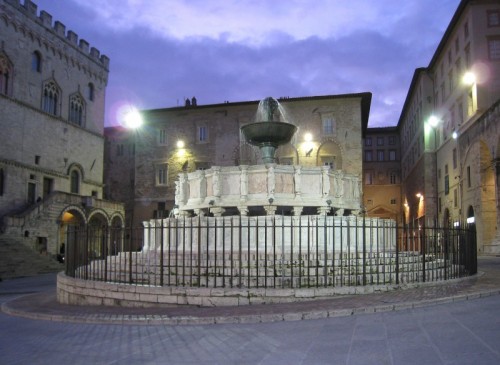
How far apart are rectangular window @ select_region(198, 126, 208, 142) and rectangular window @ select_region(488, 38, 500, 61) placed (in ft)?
77.2

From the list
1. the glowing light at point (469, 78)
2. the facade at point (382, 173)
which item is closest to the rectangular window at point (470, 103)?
the glowing light at point (469, 78)

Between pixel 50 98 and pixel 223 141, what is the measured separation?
48.5 feet

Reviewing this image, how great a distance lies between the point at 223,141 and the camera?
4316 cm

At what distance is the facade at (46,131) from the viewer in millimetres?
33594

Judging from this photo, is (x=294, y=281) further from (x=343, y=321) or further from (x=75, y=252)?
(x=75, y=252)

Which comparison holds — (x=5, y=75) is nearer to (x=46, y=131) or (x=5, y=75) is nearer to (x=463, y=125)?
(x=46, y=131)

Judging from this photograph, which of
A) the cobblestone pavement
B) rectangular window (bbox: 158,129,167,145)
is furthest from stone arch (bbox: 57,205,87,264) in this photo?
the cobblestone pavement

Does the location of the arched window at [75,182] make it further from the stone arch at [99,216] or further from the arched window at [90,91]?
the arched window at [90,91]

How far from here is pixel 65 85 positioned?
134 feet

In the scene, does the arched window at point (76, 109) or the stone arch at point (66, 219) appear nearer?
the stone arch at point (66, 219)

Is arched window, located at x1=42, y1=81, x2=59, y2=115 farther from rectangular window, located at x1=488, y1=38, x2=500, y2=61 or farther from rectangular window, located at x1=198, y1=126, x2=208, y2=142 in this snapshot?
rectangular window, located at x1=488, y1=38, x2=500, y2=61

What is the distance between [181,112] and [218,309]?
123 ft

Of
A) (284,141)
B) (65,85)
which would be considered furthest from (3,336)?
(65,85)

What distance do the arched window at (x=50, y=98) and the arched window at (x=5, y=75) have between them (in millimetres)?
3828
